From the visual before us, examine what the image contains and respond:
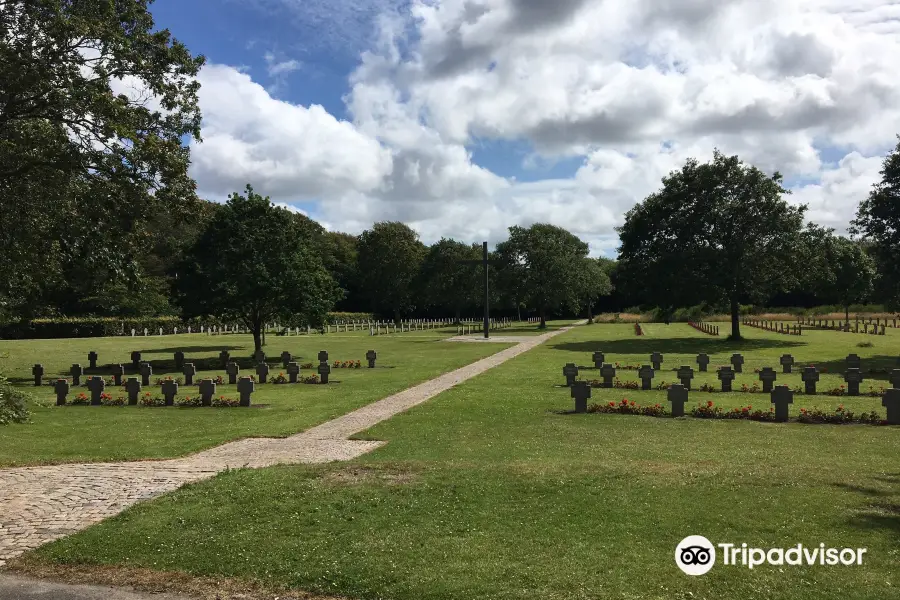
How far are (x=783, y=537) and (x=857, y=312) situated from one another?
3406 inches

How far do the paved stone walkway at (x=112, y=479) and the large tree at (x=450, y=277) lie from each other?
70.5 metres

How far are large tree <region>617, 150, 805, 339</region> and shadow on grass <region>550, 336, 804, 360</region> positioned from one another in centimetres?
303

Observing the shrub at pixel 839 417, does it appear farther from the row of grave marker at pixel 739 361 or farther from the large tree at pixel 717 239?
the large tree at pixel 717 239

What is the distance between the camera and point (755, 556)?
6367 mm

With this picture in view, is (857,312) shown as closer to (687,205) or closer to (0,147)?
(687,205)

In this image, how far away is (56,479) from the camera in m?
10.2

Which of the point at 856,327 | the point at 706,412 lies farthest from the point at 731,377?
the point at 856,327

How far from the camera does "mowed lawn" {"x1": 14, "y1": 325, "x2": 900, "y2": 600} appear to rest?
5.93 meters

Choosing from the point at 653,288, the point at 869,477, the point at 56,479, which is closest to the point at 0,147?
the point at 56,479

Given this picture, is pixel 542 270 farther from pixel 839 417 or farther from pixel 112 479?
pixel 112 479

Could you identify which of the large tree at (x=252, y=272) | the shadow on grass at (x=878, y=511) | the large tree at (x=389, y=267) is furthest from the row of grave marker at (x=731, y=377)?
the large tree at (x=389, y=267)

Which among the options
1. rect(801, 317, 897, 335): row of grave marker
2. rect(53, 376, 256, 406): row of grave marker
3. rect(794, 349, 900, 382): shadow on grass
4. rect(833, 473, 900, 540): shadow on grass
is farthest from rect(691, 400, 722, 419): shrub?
rect(801, 317, 897, 335): row of grave marker

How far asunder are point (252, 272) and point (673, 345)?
26.7 metres

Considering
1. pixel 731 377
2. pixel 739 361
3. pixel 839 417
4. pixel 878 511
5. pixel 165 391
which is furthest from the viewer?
pixel 739 361
